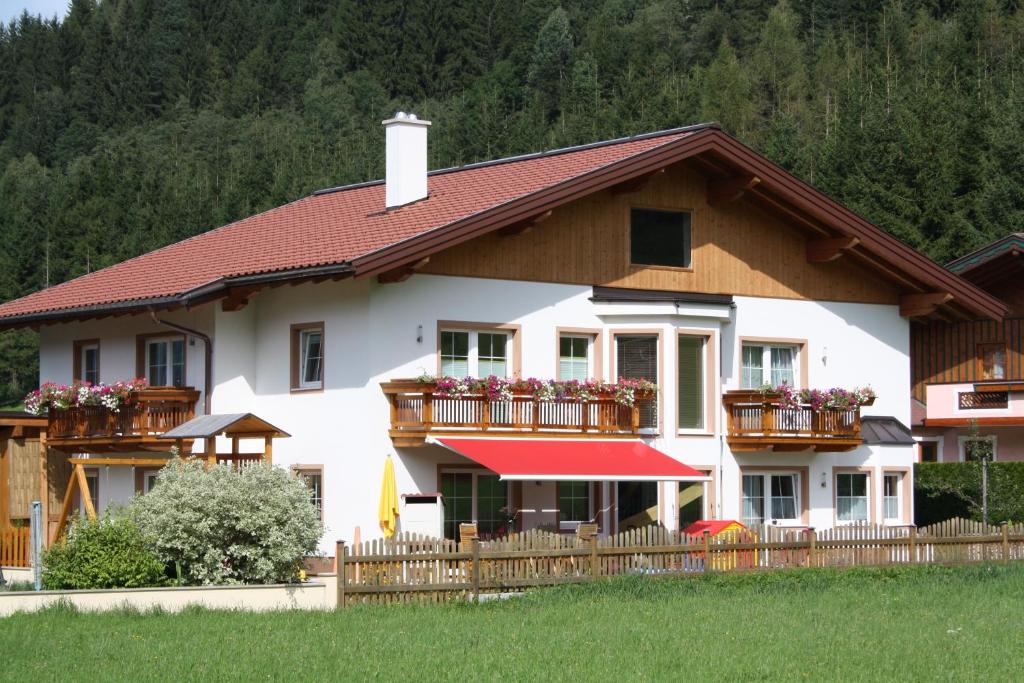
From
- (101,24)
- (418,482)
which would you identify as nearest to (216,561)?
(418,482)

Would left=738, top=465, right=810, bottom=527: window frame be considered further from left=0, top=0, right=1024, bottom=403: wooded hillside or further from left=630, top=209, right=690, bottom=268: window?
left=0, top=0, right=1024, bottom=403: wooded hillside

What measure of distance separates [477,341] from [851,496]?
29.3ft

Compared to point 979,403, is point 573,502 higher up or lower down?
lower down

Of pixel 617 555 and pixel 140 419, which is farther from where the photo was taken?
pixel 140 419

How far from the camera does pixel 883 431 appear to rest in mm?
34250

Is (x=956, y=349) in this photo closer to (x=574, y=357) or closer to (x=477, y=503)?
(x=574, y=357)

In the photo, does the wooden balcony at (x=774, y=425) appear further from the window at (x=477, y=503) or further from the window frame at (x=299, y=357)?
the window frame at (x=299, y=357)

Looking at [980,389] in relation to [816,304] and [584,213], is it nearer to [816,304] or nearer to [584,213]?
[816,304]

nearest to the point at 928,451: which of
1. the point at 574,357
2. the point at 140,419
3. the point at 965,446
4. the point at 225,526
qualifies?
the point at 965,446

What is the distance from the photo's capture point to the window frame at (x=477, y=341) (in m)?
29.4

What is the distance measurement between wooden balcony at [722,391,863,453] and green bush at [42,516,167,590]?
12.4 metres

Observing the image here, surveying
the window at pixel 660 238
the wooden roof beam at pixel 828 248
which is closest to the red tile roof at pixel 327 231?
the window at pixel 660 238

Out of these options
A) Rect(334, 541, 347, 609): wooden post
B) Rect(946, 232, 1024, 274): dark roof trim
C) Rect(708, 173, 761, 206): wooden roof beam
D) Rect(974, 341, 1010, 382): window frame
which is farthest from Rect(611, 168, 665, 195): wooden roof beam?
Rect(974, 341, 1010, 382): window frame

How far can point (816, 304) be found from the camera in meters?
33.8
